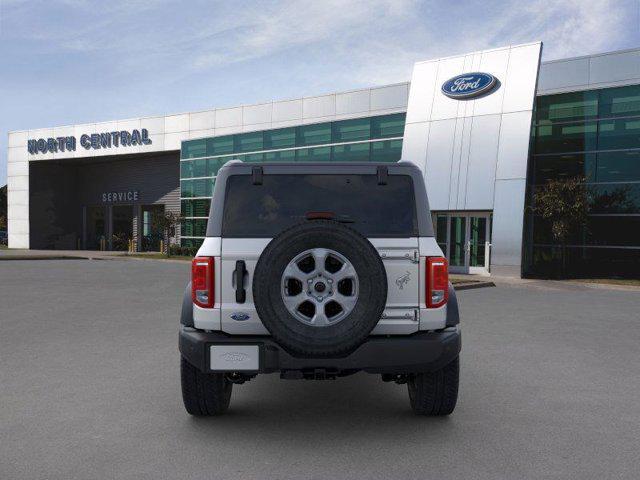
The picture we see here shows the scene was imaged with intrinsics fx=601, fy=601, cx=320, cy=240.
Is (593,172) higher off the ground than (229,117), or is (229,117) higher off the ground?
(229,117)

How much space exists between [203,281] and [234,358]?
568 millimetres

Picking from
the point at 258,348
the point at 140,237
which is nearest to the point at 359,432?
the point at 258,348

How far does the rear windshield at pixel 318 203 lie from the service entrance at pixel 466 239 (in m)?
19.7

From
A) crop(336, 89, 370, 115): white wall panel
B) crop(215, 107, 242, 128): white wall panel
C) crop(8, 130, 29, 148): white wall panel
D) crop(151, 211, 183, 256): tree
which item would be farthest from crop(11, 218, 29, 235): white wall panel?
crop(336, 89, 370, 115): white wall panel

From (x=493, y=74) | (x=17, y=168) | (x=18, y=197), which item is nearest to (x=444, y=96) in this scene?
(x=493, y=74)

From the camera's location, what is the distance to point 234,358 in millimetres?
4027

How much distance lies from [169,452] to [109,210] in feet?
145

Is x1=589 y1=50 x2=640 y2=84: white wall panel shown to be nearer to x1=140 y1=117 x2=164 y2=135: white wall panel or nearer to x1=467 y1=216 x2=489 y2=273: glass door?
x1=467 y1=216 x2=489 y2=273: glass door

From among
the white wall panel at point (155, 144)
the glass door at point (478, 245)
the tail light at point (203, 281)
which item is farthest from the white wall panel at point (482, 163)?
the white wall panel at point (155, 144)

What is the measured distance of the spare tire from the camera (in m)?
3.86

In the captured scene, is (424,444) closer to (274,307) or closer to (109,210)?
(274,307)

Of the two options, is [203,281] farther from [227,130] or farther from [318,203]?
[227,130]

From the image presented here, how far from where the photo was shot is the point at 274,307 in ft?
12.7

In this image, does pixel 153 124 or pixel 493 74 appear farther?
pixel 153 124
